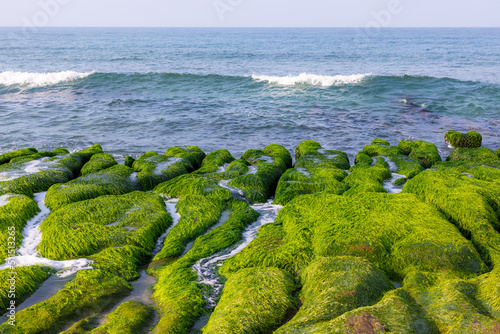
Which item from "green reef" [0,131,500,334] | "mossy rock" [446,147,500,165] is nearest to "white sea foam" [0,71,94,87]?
"green reef" [0,131,500,334]

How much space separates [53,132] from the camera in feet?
41.7

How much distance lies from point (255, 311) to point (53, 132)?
1223 cm

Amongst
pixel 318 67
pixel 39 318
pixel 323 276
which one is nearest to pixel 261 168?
pixel 323 276

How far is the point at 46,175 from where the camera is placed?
7.18m

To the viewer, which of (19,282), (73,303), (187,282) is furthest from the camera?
(187,282)

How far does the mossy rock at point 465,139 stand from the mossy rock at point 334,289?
27.0 feet

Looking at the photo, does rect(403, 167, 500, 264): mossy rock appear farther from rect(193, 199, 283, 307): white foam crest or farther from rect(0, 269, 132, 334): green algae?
rect(0, 269, 132, 334): green algae

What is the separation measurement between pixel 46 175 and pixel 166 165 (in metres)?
2.46

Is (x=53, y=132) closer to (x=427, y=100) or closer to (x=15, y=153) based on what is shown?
(x=15, y=153)

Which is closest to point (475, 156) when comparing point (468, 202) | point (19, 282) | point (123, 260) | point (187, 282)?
point (468, 202)

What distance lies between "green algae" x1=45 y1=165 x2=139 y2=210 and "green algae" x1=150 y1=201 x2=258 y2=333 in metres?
2.63

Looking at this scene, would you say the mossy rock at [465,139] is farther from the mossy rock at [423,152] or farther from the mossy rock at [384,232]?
the mossy rock at [384,232]

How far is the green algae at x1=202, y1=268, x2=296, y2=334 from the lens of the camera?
10.2 ft

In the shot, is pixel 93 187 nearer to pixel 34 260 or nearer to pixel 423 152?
pixel 34 260
